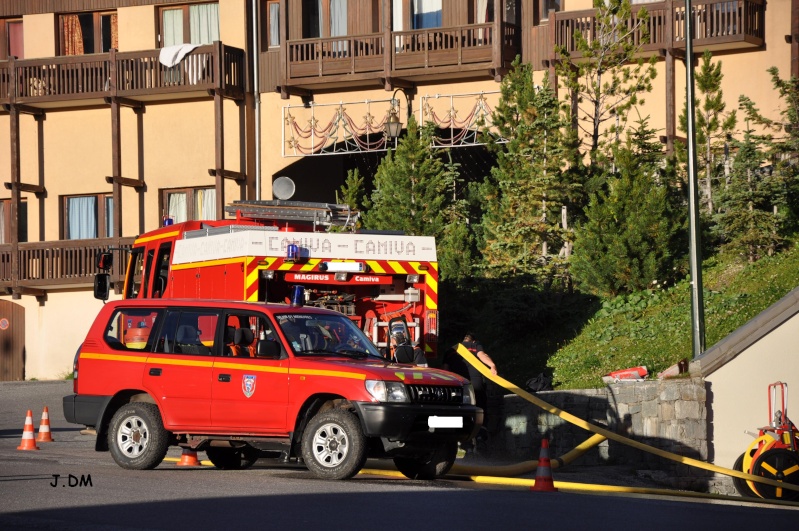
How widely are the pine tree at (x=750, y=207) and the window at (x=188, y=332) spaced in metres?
13.8

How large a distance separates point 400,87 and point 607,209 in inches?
337

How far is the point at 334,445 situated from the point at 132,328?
3051mm

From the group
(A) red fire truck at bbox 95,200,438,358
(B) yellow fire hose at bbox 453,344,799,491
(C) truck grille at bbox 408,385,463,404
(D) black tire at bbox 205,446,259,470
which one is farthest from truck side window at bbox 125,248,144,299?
(C) truck grille at bbox 408,385,463,404

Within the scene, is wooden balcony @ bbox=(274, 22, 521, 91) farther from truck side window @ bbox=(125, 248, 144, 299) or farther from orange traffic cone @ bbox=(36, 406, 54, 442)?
orange traffic cone @ bbox=(36, 406, 54, 442)

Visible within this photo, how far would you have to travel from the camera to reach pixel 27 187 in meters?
36.3

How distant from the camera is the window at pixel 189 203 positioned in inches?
1400

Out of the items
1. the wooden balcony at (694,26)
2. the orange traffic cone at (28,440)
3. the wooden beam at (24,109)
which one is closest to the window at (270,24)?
the wooden beam at (24,109)

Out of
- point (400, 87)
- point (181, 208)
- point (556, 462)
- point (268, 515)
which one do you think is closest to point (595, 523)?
point (268, 515)

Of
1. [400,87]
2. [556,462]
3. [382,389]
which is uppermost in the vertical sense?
[400,87]

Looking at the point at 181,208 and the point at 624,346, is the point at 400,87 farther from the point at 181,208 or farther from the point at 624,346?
the point at 624,346

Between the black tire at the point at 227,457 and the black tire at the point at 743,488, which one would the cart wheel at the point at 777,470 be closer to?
the black tire at the point at 743,488

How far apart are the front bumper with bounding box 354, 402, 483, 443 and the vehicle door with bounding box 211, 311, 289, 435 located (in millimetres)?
938

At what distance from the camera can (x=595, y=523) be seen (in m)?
11.2

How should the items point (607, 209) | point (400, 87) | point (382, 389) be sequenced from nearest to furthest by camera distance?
point (382, 389)
point (607, 209)
point (400, 87)
